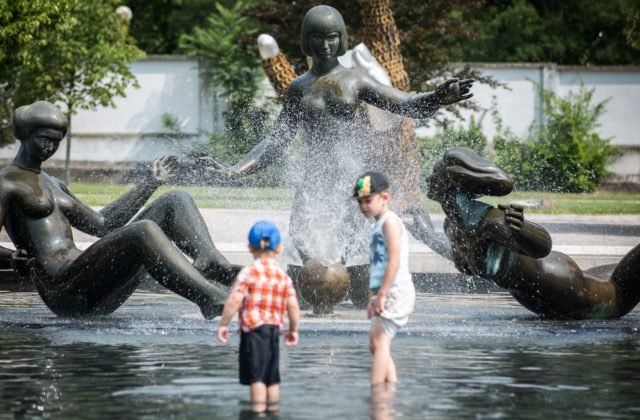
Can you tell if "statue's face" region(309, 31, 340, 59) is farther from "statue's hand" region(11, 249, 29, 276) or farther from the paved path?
"statue's hand" region(11, 249, 29, 276)

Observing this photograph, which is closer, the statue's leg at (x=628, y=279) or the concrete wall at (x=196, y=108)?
the statue's leg at (x=628, y=279)

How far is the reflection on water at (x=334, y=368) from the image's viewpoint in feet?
20.7

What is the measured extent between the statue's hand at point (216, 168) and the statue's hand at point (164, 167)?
342 millimetres

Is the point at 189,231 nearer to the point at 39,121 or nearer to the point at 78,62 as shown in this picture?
the point at 39,121

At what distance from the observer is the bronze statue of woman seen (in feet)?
33.6

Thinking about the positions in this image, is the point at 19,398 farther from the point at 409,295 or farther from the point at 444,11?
the point at 444,11

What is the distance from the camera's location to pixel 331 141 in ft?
33.9

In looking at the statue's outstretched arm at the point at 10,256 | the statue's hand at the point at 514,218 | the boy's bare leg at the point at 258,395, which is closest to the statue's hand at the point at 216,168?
the statue's outstretched arm at the point at 10,256

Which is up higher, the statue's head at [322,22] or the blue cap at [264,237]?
the statue's head at [322,22]

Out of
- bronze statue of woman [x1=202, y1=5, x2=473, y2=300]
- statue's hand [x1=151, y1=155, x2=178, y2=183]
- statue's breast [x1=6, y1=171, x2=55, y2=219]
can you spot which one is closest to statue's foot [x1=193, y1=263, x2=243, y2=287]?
statue's hand [x1=151, y1=155, x2=178, y2=183]

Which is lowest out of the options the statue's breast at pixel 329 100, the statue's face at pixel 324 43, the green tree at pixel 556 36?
the statue's breast at pixel 329 100

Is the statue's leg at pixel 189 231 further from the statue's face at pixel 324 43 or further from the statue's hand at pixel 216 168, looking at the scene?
the statue's face at pixel 324 43

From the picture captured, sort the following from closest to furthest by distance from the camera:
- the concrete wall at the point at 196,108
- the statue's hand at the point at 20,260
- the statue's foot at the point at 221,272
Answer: the statue's hand at the point at 20,260 → the statue's foot at the point at 221,272 → the concrete wall at the point at 196,108

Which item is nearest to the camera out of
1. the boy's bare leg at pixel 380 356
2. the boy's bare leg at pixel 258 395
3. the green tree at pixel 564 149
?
the boy's bare leg at pixel 258 395
